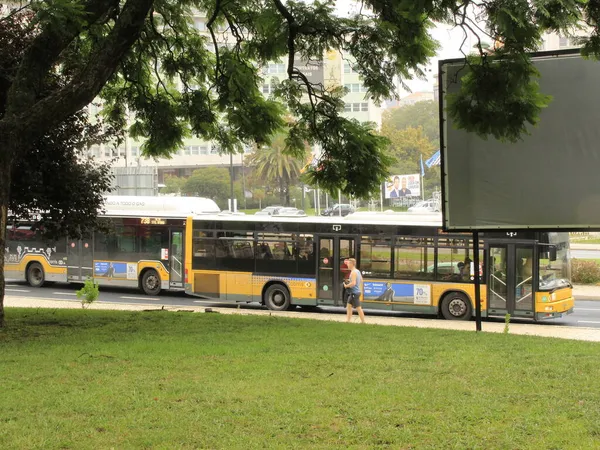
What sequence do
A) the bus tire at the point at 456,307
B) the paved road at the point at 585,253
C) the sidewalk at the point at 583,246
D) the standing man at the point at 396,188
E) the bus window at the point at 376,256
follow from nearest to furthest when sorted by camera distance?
the bus tire at the point at 456,307, the bus window at the point at 376,256, the paved road at the point at 585,253, the sidewalk at the point at 583,246, the standing man at the point at 396,188

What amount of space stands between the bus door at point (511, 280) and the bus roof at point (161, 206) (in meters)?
9.95

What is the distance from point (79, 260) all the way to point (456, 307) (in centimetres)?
1396

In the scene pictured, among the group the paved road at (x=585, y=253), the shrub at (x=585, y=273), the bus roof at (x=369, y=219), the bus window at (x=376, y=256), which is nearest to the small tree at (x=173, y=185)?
the paved road at (x=585, y=253)

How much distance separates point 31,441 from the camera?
515 cm

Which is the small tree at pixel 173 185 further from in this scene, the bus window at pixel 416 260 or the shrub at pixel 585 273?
the bus window at pixel 416 260

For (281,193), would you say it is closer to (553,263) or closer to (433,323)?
(433,323)

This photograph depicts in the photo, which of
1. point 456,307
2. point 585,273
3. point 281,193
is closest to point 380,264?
point 456,307

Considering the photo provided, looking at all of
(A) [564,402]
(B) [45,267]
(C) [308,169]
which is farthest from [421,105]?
(A) [564,402]

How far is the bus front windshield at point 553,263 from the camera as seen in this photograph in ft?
61.5

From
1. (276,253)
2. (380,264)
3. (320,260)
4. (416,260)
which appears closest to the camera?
(416,260)

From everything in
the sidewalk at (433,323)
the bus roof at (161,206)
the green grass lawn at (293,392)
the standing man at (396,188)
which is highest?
the standing man at (396,188)

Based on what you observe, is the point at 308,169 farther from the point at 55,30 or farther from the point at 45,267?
the point at 45,267

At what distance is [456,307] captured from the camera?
64.8 feet

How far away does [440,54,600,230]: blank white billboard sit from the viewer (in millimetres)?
11281
